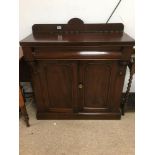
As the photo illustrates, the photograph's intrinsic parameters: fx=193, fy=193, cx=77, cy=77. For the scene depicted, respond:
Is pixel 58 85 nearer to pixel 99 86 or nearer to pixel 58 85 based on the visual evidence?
pixel 58 85

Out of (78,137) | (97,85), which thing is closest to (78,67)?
(97,85)

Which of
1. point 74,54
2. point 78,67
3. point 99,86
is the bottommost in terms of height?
point 99,86

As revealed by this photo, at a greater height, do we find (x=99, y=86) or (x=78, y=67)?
(x=78, y=67)

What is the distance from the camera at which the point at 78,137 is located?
1.75 m

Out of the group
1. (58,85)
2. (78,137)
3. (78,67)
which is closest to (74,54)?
(78,67)

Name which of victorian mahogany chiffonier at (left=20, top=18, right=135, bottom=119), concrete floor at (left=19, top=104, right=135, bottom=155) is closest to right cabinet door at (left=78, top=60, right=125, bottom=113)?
victorian mahogany chiffonier at (left=20, top=18, right=135, bottom=119)

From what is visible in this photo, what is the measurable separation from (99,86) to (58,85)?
1.30 ft

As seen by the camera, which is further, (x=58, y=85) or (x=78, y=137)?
(x=58, y=85)

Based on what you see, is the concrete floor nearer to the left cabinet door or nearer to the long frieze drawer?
the left cabinet door

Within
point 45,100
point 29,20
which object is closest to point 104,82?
point 45,100

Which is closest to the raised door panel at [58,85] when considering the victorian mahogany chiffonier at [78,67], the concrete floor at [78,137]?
the victorian mahogany chiffonier at [78,67]

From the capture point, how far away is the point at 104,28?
6.49ft
